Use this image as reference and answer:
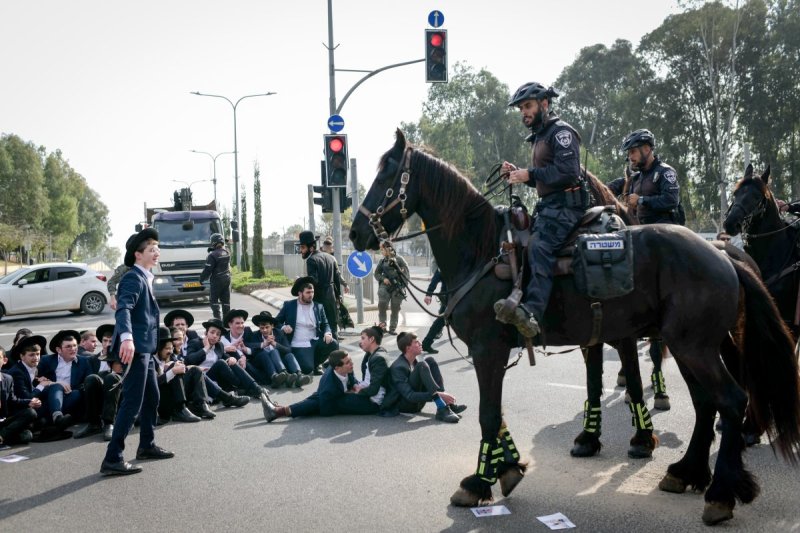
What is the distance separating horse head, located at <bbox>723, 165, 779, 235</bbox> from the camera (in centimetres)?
729

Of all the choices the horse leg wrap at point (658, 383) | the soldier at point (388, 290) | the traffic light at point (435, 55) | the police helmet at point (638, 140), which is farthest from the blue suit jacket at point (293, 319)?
the traffic light at point (435, 55)

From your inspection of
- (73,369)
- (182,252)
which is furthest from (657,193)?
(182,252)

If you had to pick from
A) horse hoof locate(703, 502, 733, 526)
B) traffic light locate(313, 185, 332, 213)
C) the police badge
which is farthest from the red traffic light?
horse hoof locate(703, 502, 733, 526)

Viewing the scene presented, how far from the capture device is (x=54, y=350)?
823cm

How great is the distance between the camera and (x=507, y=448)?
17.1ft

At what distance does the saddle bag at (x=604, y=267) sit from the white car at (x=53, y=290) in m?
19.7

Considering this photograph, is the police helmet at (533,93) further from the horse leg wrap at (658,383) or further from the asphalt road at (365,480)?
the horse leg wrap at (658,383)

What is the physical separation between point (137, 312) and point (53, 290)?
16.7 metres

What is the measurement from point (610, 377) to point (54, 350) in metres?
7.02

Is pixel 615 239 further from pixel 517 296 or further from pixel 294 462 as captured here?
pixel 294 462

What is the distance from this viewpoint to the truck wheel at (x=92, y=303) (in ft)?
70.6

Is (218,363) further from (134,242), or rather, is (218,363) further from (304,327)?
(134,242)

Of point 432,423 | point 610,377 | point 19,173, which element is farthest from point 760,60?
point 19,173

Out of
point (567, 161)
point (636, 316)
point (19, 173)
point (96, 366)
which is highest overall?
point (19, 173)
